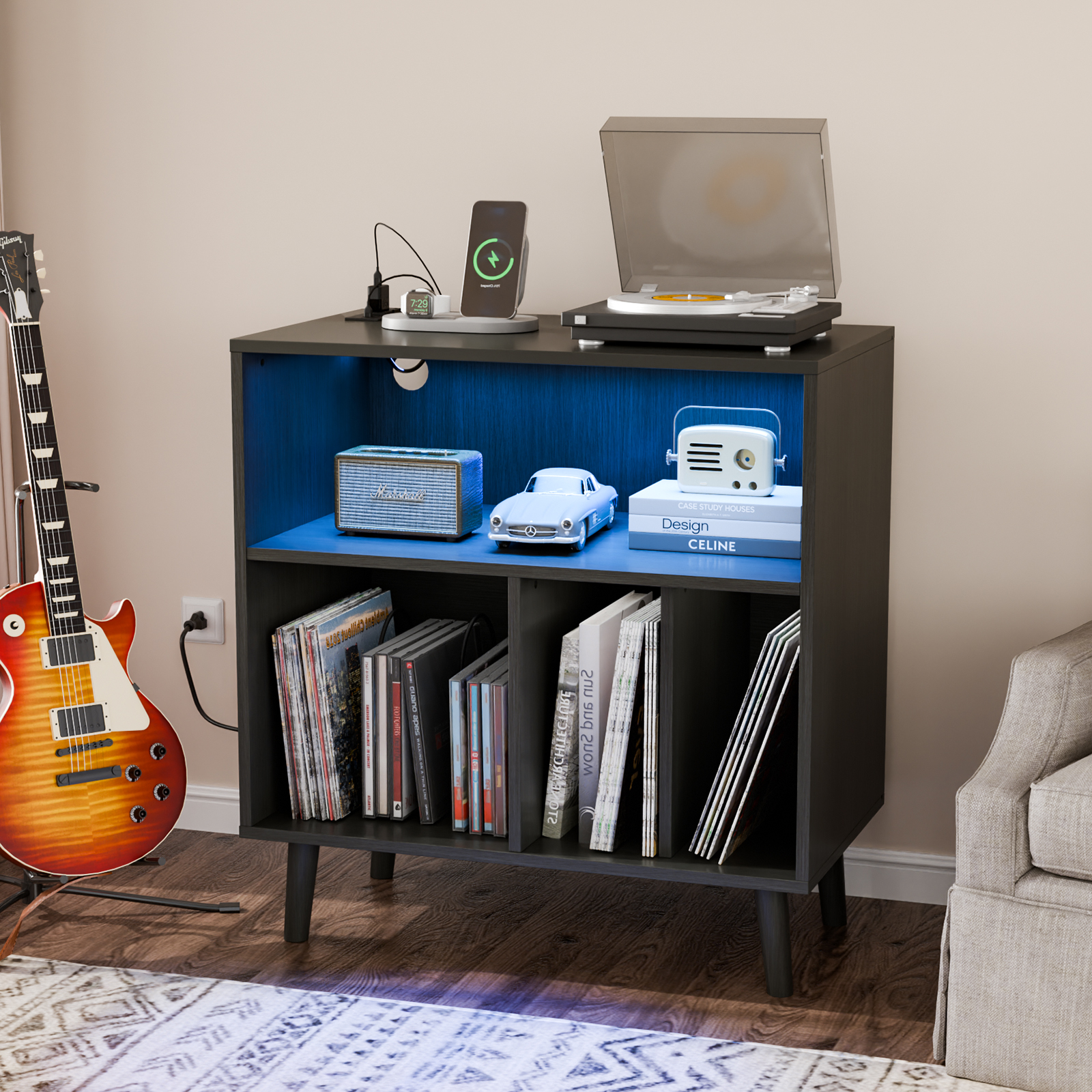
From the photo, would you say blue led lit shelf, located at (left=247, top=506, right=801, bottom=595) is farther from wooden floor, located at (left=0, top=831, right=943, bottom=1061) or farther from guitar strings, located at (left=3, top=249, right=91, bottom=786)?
wooden floor, located at (left=0, top=831, right=943, bottom=1061)

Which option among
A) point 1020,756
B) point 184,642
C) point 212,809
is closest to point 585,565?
point 1020,756

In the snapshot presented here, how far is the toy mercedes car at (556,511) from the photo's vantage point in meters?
2.20

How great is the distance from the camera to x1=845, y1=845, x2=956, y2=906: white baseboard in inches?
102

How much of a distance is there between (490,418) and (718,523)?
1.88 feet

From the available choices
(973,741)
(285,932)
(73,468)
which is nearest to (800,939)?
(973,741)

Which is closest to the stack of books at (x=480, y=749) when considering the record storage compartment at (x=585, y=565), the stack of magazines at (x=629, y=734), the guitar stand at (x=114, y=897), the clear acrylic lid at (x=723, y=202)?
the record storage compartment at (x=585, y=565)

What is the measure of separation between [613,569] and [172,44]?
136 cm

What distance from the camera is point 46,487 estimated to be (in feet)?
7.86

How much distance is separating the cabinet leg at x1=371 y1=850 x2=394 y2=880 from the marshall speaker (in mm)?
663

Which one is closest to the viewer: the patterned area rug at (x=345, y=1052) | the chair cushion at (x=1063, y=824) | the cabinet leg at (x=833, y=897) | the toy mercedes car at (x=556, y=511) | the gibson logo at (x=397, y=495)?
the chair cushion at (x=1063, y=824)

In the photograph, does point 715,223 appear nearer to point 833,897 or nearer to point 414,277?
point 414,277

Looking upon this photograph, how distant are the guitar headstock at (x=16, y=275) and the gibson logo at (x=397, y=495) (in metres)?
0.62

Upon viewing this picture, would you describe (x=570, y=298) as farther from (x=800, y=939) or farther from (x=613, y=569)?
(x=800, y=939)

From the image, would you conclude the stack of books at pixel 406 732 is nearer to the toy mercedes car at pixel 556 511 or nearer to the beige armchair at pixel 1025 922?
the toy mercedes car at pixel 556 511
